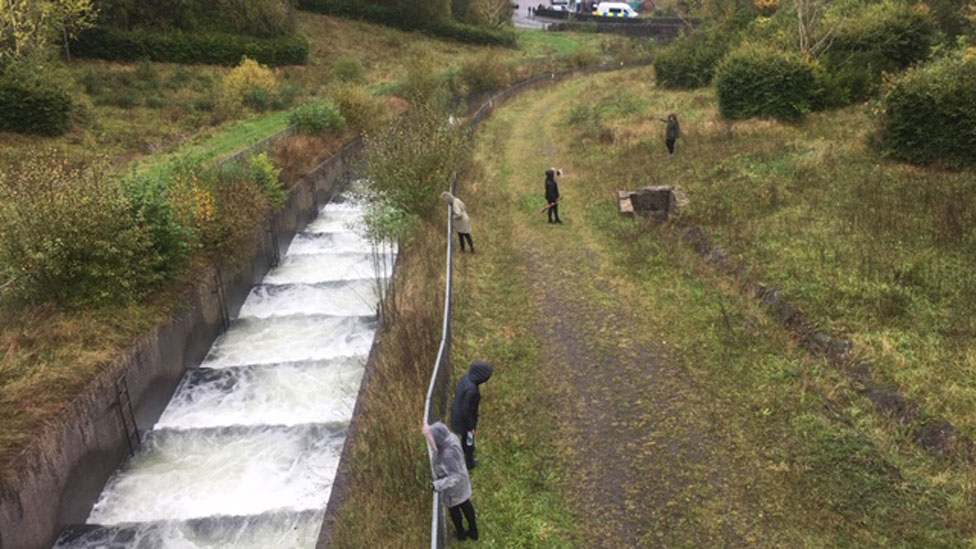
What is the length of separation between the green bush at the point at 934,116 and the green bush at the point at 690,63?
17435 mm

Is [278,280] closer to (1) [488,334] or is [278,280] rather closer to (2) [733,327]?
(1) [488,334]

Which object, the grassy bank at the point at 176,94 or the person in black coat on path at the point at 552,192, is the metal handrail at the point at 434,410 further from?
the grassy bank at the point at 176,94

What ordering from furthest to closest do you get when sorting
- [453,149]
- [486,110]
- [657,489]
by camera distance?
[486,110]
[453,149]
[657,489]

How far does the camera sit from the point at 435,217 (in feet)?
61.4

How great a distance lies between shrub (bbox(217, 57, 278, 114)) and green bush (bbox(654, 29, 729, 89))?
73.1ft

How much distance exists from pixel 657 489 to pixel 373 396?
16.1ft

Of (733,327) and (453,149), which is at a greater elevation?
(453,149)

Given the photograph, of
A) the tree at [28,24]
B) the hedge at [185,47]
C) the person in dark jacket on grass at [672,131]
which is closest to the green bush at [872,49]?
the person in dark jacket on grass at [672,131]

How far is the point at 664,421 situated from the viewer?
952 centimetres

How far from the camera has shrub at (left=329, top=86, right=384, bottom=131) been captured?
2852 cm

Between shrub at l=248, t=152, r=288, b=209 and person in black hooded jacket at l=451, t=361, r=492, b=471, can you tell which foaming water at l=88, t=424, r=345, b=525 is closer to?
person in black hooded jacket at l=451, t=361, r=492, b=471

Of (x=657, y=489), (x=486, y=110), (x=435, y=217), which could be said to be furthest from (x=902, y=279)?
(x=486, y=110)

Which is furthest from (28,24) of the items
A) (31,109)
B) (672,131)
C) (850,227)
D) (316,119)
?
(850,227)

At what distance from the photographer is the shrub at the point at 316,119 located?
26188 mm
